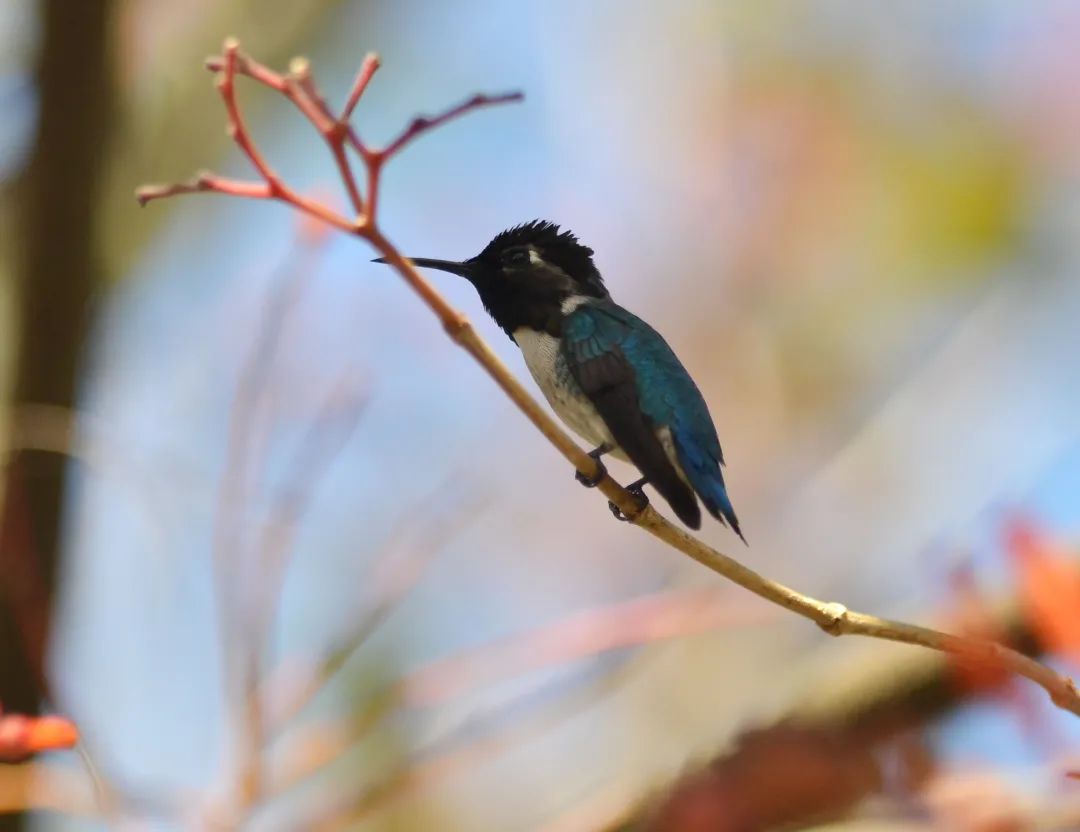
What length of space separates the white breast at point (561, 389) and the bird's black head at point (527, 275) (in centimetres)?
→ 3

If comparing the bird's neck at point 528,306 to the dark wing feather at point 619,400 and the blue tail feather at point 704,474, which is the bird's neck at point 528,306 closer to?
the dark wing feather at point 619,400

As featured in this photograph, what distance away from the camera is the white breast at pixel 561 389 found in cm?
218

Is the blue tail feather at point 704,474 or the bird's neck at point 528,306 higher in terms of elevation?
the bird's neck at point 528,306

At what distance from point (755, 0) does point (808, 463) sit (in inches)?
89.0

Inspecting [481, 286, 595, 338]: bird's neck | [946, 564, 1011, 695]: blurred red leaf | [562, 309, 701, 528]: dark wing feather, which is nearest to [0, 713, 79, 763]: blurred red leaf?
[562, 309, 701, 528]: dark wing feather

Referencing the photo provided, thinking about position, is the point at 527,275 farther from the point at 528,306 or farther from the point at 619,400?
the point at 619,400

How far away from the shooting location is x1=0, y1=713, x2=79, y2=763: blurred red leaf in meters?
1.59

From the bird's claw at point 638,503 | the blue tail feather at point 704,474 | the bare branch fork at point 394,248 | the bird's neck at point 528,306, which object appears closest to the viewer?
the bare branch fork at point 394,248

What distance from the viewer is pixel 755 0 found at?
18.2 feet

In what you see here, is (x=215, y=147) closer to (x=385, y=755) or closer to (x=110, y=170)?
(x=110, y=170)

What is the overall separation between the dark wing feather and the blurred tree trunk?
1089 millimetres

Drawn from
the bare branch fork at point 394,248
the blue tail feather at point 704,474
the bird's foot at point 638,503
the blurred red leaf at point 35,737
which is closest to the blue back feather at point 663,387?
the blue tail feather at point 704,474

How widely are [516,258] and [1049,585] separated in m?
1.20

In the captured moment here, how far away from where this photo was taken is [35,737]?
5.27ft
